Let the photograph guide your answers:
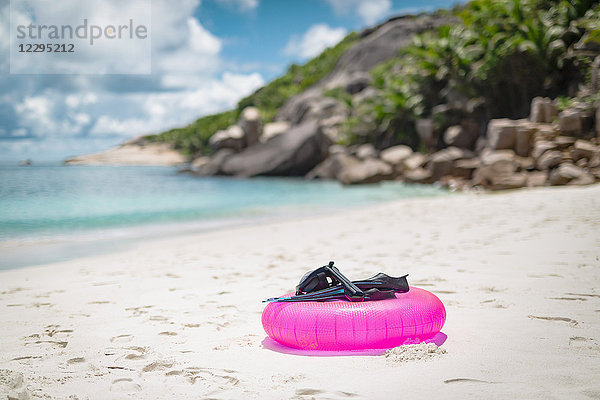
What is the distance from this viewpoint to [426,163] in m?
24.9

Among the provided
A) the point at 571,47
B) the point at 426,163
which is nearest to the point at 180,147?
the point at 426,163

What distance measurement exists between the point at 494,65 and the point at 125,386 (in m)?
23.9

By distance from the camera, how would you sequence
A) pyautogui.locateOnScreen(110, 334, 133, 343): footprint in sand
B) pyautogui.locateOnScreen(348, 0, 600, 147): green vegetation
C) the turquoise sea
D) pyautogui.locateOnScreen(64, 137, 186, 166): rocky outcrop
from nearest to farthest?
pyautogui.locateOnScreen(110, 334, 133, 343): footprint in sand < the turquoise sea < pyautogui.locateOnScreen(348, 0, 600, 147): green vegetation < pyautogui.locateOnScreen(64, 137, 186, 166): rocky outcrop

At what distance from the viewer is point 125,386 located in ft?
9.64

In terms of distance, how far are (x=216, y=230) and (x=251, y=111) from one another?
103 ft

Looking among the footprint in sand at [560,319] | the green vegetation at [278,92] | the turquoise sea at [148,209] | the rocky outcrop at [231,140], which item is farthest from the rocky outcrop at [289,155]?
the footprint in sand at [560,319]

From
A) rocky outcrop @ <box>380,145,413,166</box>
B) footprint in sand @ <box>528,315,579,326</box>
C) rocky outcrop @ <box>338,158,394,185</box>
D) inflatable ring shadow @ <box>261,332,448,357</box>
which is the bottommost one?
inflatable ring shadow @ <box>261,332,448,357</box>

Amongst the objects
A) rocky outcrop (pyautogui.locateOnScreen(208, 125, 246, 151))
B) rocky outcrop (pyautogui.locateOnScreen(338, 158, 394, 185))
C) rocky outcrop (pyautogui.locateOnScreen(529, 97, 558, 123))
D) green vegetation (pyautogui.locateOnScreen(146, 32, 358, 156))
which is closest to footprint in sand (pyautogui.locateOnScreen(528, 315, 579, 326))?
rocky outcrop (pyautogui.locateOnScreen(529, 97, 558, 123))

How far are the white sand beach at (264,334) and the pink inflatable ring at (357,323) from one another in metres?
0.14

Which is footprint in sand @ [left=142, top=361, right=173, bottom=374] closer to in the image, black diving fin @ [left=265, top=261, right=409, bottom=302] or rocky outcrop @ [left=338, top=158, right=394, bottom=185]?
black diving fin @ [left=265, top=261, right=409, bottom=302]

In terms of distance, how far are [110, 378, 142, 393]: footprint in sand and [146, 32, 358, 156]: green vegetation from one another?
5007 centimetres

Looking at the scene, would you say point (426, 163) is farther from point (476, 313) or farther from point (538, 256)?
point (476, 313)

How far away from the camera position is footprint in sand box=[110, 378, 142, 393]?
2887 millimetres

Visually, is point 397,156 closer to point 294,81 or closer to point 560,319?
point 560,319
